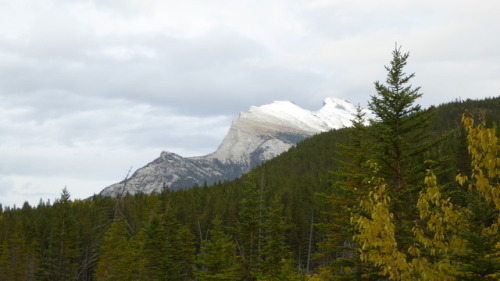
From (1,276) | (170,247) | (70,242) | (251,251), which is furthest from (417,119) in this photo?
(1,276)

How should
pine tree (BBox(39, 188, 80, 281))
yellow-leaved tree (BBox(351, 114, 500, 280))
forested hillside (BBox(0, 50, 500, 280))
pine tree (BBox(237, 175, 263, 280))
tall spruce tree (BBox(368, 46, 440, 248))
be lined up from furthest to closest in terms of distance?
pine tree (BBox(39, 188, 80, 281)), pine tree (BBox(237, 175, 263, 280)), tall spruce tree (BBox(368, 46, 440, 248)), forested hillside (BBox(0, 50, 500, 280)), yellow-leaved tree (BBox(351, 114, 500, 280))

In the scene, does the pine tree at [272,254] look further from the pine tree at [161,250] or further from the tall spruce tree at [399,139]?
the tall spruce tree at [399,139]

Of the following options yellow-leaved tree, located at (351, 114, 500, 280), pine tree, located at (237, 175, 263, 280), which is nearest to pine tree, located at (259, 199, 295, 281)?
pine tree, located at (237, 175, 263, 280)

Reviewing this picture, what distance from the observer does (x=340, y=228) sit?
21.8 meters

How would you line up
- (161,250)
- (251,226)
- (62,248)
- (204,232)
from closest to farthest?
1. (251,226)
2. (161,250)
3. (62,248)
4. (204,232)

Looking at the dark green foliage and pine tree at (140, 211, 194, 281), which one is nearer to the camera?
the dark green foliage

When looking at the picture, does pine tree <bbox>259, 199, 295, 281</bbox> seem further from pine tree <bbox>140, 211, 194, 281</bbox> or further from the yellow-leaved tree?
the yellow-leaved tree

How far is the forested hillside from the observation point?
823 cm

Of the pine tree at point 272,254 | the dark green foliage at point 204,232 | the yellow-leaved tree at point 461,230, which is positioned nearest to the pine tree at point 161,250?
the dark green foliage at point 204,232

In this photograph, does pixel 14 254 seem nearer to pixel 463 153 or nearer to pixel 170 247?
pixel 170 247

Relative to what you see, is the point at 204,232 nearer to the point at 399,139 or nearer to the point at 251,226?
the point at 251,226

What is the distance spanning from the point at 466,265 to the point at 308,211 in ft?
252

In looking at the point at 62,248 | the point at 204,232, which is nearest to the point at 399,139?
the point at 62,248

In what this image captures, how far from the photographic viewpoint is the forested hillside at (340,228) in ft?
27.0
